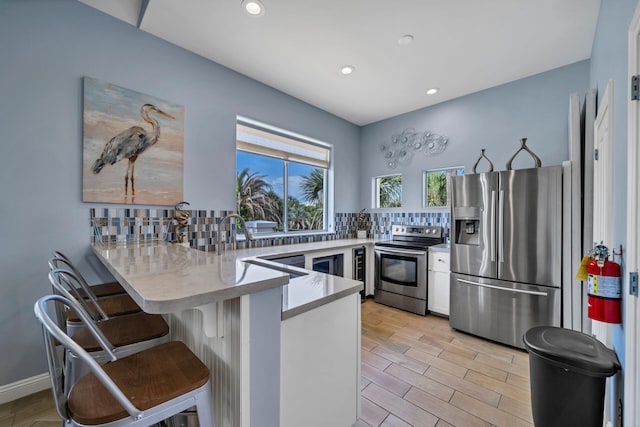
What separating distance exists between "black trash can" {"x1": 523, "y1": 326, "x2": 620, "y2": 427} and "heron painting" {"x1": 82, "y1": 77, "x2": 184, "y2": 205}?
9.81 ft

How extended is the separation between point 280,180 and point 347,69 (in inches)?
65.0

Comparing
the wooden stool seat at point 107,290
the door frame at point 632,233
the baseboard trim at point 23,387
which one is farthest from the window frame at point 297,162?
the door frame at point 632,233

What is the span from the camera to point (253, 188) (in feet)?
11.2

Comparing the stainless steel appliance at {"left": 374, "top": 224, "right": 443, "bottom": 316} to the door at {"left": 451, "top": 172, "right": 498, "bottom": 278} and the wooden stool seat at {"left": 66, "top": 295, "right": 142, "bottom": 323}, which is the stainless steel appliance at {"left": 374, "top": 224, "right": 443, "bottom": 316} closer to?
the door at {"left": 451, "top": 172, "right": 498, "bottom": 278}

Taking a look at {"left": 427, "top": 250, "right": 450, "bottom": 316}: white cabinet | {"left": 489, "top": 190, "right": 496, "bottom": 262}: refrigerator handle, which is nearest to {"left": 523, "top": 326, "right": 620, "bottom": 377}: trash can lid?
{"left": 489, "top": 190, "right": 496, "bottom": 262}: refrigerator handle

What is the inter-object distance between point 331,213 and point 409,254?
144cm

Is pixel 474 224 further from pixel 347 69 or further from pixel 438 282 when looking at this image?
pixel 347 69

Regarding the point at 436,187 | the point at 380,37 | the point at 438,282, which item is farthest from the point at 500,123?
the point at 438,282

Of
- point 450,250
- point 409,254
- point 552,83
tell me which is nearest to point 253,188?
point 409,254

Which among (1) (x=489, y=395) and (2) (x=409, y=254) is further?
(2) (x=409, y=254)

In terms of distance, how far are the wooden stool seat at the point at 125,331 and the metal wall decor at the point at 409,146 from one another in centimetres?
386

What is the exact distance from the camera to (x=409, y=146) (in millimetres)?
4152

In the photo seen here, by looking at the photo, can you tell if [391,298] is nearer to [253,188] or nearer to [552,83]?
[253,188]

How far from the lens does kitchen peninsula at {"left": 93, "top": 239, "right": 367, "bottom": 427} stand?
2.95 feet
